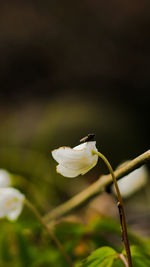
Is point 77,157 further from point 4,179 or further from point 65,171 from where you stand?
point 4,179

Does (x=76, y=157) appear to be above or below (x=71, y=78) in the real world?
below

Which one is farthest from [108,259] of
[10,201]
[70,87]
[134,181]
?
[70,87]

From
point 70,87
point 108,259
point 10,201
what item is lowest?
point 108,259

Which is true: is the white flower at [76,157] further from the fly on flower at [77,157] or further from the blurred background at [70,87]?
the blurred background at [70,87]

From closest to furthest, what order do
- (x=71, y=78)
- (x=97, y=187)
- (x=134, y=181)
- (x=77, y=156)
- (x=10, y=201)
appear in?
(x=77, y=156) → (x=97, y=187) → (x=10, y=201) → (x=134, y=181) → (x=71, y=78)

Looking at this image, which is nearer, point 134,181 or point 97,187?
point 97,187

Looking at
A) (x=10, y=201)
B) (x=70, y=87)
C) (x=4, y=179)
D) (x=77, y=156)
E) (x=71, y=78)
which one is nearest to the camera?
(x=77, y=156)
